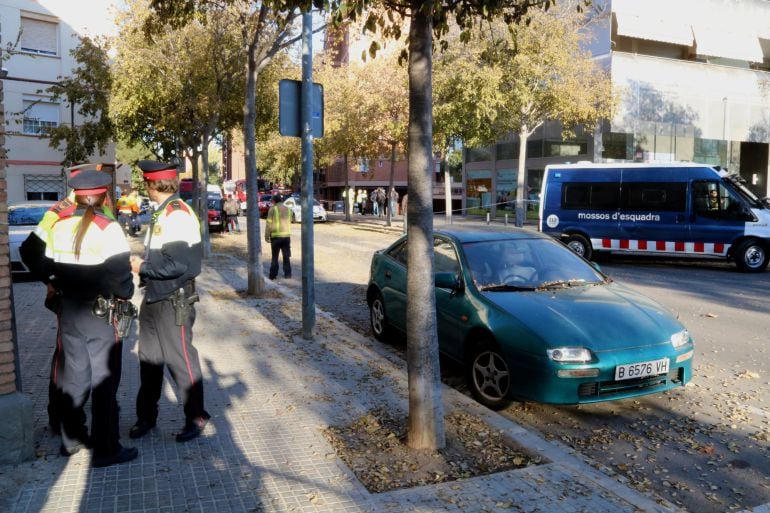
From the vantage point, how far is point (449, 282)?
6062 millimetres

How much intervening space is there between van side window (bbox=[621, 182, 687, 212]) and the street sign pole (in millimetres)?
10710

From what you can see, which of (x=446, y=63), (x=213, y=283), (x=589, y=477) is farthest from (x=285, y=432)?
(x=446, y=63)

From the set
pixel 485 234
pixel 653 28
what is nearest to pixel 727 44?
pixel 653 28

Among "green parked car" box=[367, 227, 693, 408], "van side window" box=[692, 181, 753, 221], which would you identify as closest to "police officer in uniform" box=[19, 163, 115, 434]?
"green parked car" box=[367, 227, 693, 408]

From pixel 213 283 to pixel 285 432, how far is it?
8096 mm

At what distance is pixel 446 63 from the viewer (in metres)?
22.1

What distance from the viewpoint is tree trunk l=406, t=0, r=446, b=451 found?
14.2 ft

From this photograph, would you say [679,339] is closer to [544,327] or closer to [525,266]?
[544,327]

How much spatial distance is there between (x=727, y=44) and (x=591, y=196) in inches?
694

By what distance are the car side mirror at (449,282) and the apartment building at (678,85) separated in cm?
2239

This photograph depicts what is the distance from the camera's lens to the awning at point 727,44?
1122 inches

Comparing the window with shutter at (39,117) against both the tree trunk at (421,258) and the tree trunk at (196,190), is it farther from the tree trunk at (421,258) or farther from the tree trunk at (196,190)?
the tree trunk at (421,258)

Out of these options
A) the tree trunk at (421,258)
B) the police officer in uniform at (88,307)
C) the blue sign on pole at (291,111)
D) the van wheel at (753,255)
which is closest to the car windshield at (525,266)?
the tree trunk at (421,258)

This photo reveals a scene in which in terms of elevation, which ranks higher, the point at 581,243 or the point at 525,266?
the point at 525,266
